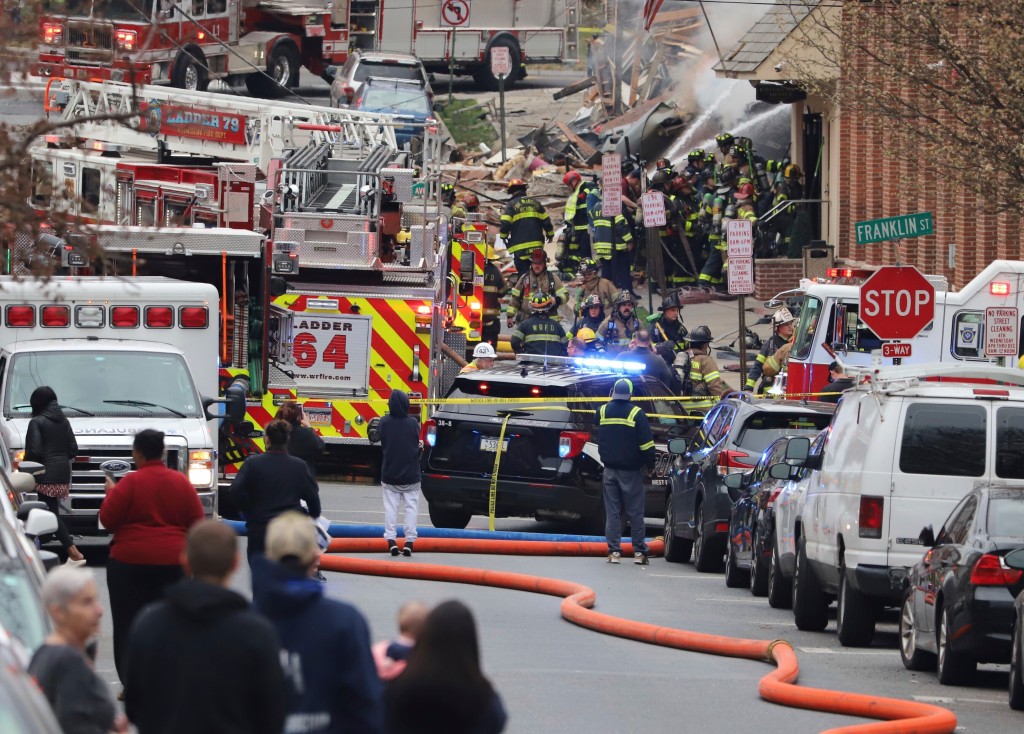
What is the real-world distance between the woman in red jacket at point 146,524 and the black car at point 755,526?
21.7 feet

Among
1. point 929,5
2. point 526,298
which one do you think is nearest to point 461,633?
point 929,5

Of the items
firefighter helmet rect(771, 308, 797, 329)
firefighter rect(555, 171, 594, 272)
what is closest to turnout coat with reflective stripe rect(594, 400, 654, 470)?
firefighter helmet rect(771, 308, 797, 329)

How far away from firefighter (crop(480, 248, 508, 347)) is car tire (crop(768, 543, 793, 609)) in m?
15.1

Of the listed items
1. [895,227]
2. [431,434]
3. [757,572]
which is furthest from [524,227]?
[757,572]

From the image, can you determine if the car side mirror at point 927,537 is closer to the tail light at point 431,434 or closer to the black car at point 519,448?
the black car at point 519,448

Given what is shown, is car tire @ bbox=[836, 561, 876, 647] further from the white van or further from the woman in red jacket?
the woman in red jacket

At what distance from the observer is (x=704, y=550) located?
18547 millimetres

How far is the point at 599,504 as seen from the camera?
1958 cm

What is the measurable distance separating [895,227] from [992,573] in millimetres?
9960

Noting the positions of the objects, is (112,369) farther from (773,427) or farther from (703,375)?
(703,375)

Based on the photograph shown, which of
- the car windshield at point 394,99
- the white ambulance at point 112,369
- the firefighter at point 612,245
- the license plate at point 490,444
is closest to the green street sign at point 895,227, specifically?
the license plate at point 490,444

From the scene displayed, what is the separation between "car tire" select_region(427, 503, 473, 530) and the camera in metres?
20.2

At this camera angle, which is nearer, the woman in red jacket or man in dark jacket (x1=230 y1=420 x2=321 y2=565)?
the woman in red jacket

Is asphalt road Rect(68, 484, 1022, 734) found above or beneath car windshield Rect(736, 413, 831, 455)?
beneath
